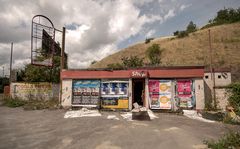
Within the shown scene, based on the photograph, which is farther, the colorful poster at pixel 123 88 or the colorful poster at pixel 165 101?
the colorful poster at pixel 123 88

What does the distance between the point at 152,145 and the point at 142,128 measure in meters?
2.84

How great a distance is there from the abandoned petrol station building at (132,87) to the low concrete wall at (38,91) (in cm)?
580

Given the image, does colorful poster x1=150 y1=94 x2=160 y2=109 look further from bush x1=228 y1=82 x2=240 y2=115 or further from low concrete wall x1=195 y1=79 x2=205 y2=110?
bush x1=228 y1=82 x2=240 y2=115

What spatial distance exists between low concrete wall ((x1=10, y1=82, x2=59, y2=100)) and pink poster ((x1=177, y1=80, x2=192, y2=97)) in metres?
14.5

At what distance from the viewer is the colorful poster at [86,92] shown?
56.4 ft

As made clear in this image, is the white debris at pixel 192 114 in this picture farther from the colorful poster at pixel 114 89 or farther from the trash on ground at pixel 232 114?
the colorful poster at pixel 114 89

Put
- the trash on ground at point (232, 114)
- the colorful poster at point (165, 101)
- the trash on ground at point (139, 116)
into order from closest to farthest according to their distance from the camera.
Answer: the trash on ground at point (232, 114) → the trash on ground at point (139, 116) → the colorful poster at point (165, 101)

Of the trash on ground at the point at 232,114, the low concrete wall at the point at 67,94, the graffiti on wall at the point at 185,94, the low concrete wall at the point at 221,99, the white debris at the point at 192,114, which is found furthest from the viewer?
the low concrete wall at the point at 67,94

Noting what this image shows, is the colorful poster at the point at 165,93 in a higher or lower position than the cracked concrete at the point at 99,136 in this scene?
higher

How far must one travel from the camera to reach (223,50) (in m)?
49.0

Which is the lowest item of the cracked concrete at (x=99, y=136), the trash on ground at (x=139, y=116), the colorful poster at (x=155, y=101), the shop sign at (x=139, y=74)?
the cracked concrete at (x=99, y=136)

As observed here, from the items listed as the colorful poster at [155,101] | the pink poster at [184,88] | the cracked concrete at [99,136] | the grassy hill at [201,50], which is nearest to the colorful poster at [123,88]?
the colorful poster at [155,101]

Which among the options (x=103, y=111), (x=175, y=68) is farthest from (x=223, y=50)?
(x=103, y=111)

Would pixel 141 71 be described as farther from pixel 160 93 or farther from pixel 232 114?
pixel 232 114
